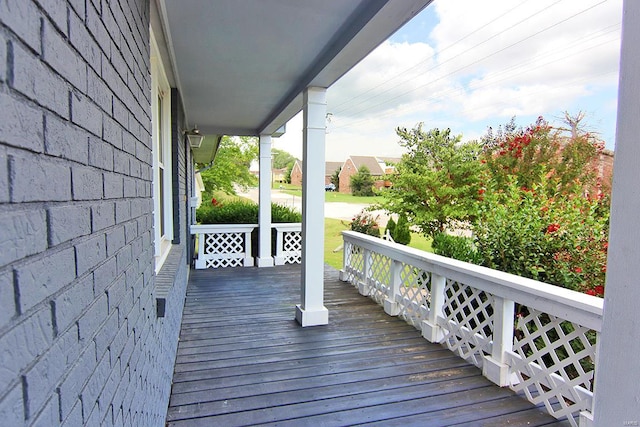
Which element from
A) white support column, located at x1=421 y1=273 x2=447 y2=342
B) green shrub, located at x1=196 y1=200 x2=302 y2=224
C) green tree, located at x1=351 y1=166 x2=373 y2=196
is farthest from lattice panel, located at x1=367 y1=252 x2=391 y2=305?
green tree, located at x1=351 y1=166 x2=373 y2=196

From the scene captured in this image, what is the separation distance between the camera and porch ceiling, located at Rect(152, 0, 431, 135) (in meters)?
2.27

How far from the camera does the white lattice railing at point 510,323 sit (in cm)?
236

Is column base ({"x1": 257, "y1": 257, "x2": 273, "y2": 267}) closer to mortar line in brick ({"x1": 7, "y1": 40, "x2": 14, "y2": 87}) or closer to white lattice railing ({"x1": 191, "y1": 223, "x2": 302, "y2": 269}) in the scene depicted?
white lattice railing ({"x1": 191, "y1": 223, "x2": 302, "y2": 269})

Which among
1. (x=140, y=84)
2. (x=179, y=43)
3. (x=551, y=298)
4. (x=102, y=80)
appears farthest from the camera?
(x=179, y=43)

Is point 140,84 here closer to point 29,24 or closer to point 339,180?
point 29,24

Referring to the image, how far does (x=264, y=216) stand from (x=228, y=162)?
1372 centimetres

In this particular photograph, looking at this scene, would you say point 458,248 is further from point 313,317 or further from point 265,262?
point 265,262

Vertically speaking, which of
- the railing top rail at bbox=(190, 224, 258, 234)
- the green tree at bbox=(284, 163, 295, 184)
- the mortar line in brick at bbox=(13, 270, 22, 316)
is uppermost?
the green tree at bbox=(284, 163, 295, 184)

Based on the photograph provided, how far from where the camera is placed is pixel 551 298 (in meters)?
2.48

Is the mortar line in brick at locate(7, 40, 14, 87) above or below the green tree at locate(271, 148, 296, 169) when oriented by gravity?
below

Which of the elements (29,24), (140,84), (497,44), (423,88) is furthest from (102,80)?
(423,88)

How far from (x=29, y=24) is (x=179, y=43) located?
2628 mm

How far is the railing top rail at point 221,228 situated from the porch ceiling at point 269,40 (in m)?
3.03

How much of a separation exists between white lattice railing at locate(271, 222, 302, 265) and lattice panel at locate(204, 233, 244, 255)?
768 mm
